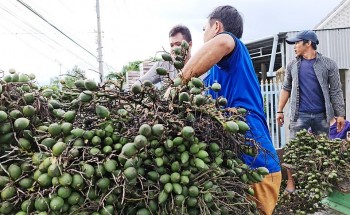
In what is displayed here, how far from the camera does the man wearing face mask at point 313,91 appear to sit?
155 inches

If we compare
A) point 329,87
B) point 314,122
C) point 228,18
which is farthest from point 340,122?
point 228,18

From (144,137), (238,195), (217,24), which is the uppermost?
(217,24)

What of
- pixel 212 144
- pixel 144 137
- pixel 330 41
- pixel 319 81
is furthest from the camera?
pixel 330 41

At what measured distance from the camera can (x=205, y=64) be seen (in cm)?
176

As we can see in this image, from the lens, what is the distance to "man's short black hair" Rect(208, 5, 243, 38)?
207cm

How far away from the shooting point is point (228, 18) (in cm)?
207

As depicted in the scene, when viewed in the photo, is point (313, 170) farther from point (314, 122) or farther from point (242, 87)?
point (242, 87)

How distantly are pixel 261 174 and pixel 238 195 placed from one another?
0.67 ft

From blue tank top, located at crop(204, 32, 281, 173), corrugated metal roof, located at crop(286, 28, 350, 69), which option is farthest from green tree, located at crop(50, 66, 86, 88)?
corrugated metal roof, located at crop(286, 28, 350, 69)

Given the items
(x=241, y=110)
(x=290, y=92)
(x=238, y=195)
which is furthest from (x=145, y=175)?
(x=290, y=92)

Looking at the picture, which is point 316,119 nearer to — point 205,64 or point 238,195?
point 205,64

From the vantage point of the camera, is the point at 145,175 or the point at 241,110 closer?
the point at 145,175

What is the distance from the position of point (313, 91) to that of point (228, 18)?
2.26m

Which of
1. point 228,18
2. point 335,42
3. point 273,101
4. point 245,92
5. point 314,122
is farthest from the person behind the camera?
point 335,42
